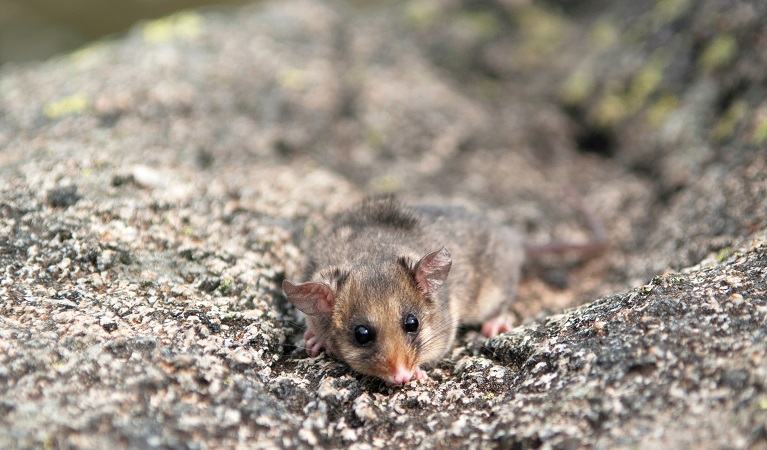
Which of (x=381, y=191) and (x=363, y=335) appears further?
(x=381, y=191)

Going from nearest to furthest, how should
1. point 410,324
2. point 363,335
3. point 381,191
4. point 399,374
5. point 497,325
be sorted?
point 399,374 → point 363,335 → point 410,324 → point 497,325 → point 381,191

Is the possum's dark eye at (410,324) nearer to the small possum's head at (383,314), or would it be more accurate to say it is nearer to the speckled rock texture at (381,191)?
the small possum's head at (383,314)

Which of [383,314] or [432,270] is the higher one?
[432,270]

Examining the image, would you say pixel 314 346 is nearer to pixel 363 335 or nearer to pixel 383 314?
pixel 363 335

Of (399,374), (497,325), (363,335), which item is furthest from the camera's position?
(497,325)

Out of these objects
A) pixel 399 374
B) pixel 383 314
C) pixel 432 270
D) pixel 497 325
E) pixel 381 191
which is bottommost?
pixel 497 325

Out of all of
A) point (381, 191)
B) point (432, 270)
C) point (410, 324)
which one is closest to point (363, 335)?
point (410, 324)

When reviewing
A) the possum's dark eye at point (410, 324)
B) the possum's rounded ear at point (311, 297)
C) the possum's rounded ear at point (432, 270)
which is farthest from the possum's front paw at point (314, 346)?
the possum's rounded ear at point (432, 270)

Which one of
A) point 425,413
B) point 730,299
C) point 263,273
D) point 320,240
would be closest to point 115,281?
point 263,273
